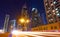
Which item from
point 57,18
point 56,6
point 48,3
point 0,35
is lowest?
point 0,35

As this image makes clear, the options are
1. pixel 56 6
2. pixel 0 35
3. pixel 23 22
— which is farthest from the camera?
pixel 56 6

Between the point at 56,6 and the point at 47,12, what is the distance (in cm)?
451

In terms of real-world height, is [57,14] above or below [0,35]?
above

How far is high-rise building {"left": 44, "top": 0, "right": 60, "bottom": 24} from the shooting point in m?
25.4

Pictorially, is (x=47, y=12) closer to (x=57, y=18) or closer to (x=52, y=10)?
(x=52, y=10)

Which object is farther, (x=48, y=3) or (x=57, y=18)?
(x=48, y=3)

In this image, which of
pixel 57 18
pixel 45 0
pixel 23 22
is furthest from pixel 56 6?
pixel 23 22

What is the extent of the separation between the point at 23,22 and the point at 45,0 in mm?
24864

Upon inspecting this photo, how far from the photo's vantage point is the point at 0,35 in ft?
9.88

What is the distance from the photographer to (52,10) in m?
27.7

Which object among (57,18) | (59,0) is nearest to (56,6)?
(59,0)

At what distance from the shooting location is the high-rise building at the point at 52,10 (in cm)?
2541

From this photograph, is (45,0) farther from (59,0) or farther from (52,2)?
(59,0)

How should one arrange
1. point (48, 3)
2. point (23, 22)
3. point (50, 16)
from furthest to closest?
point (48, 3) → point (50, 16) → point (23, 22)
